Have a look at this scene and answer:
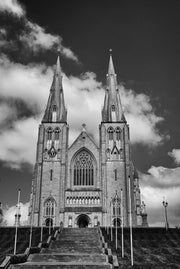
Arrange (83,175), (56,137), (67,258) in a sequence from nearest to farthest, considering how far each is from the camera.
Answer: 1. (67,258)
2. (83,175)
3. (56,137)

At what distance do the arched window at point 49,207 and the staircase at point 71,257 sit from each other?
21.6 metres

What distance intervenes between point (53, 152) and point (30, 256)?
115 ft

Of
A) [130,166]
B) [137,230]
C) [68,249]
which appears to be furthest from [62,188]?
[68,249]

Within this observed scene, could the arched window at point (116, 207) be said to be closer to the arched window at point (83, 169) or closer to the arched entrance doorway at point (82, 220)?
the arched entrance doorway at point (82, 220)

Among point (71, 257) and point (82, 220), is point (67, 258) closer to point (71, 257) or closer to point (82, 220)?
point (71, 257)

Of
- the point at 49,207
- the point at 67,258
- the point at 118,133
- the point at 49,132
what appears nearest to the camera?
the point at 67,258

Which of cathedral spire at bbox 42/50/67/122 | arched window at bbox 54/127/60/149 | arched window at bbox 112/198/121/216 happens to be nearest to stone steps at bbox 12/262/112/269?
arched window at bbox 112/198/121/216

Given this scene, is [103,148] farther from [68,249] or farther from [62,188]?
[68,249]

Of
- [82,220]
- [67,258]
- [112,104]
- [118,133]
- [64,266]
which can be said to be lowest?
[64,266]

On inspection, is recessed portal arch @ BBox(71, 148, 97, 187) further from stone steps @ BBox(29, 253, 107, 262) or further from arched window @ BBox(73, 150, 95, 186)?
stone steps @ BBox(29, 253, 107, 262)

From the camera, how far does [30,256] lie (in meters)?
22.3

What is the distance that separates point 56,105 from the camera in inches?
2421

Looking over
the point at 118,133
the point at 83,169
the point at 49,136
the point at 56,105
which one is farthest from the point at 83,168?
the point at 56,105

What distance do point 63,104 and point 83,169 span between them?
47.0 feet
